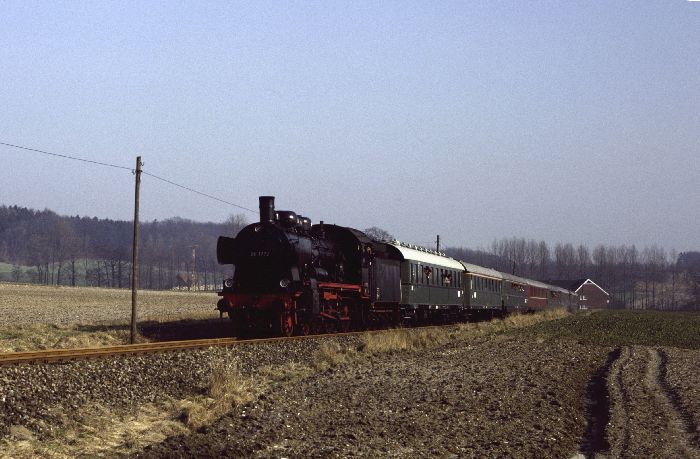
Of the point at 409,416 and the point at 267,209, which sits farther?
the point at 267,209

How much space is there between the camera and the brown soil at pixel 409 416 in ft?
39.9

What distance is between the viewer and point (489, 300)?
2201 inches

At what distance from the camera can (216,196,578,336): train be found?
27109 mm

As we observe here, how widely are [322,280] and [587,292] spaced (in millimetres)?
150659

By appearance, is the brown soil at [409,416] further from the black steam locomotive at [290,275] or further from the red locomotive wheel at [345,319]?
the red locomotive wheel at [345,319]

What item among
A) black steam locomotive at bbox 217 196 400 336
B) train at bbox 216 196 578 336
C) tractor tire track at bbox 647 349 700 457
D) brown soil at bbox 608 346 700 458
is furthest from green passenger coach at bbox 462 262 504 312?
tractor tire track at bbox 647 349 700 457

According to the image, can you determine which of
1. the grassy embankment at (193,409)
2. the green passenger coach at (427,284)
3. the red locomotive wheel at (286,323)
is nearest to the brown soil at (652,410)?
the grassy embankment at (193,409)

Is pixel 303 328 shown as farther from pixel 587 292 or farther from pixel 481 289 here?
pixel 587 292

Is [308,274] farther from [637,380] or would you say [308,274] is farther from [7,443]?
[7,443]

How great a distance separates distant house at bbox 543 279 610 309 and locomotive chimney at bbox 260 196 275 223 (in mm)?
144033

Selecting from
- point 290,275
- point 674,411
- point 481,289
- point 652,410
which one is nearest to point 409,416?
point 652,410

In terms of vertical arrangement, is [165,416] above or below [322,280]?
below

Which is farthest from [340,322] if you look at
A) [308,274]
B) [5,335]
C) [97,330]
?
[5,335]

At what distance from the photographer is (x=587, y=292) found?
169750mm
